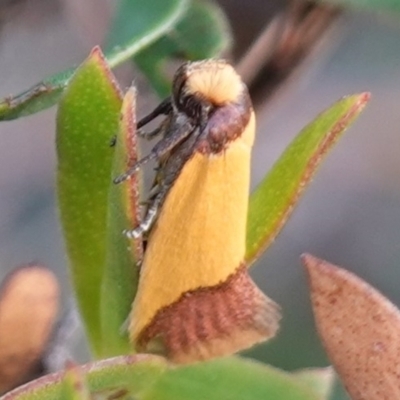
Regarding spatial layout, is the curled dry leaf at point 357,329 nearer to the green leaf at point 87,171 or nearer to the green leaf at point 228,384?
the green leaf at point 228,384

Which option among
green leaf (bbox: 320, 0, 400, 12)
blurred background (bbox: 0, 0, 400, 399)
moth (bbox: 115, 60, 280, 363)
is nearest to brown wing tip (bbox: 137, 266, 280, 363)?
moth (bbox: 115, 60, 280, 363)

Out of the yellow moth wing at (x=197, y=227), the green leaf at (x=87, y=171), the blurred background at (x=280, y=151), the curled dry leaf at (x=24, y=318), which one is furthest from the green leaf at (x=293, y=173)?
the blurred background at (x=280, y=151)

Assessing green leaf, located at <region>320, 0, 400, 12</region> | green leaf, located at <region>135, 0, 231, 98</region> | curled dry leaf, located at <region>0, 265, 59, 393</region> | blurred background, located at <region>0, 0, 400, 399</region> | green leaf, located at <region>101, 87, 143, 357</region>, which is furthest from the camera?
blurred background, located at <region>0, 0, 400, 399</region>

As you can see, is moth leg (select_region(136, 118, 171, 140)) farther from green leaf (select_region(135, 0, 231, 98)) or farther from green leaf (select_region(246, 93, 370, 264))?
green leaf (select_region(135, 0, 231, 98))

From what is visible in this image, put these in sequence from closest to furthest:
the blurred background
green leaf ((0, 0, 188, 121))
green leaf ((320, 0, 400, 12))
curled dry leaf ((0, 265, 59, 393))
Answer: green leaf ((0, 0, 188, 121)) < curled dry leaf ((0, 265, 59, 393)) < green leaf ((320, 0, 400, 12)) < the blurred background

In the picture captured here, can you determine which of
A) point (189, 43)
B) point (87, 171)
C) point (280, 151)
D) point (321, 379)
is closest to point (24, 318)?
point (87, 171)

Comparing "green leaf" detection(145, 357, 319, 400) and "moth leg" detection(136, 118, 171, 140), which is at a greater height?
"moth leg" detection(136, 118, 171, 140)
